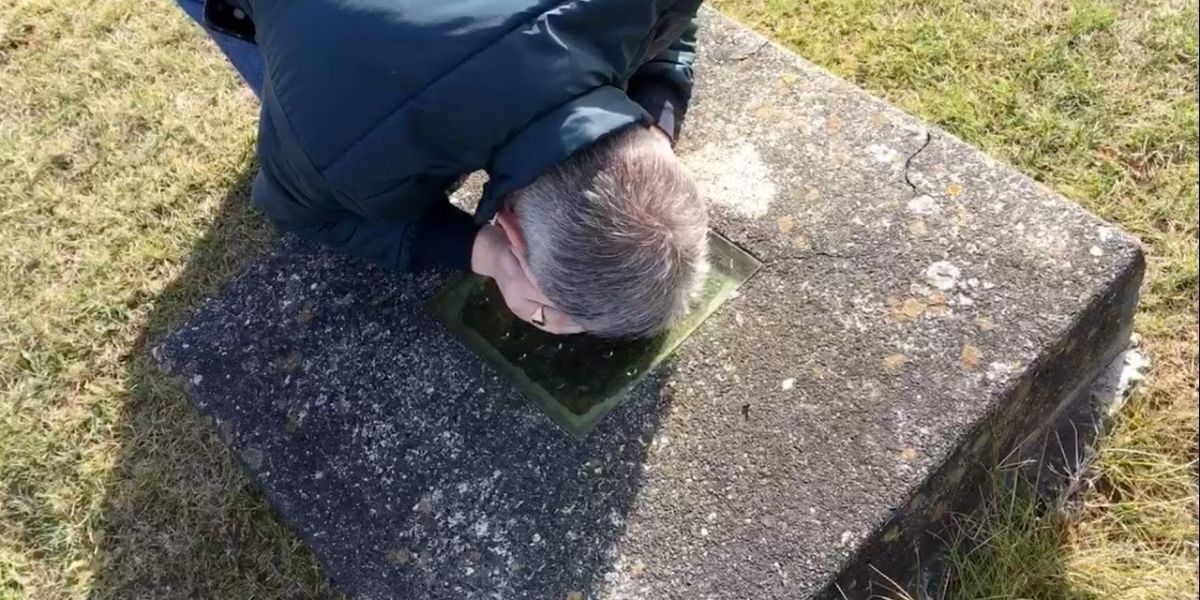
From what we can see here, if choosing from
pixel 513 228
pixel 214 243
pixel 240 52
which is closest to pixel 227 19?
pixel 240 52

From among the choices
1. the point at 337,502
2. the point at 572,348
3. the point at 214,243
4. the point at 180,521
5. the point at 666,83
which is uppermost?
the point at 666,83

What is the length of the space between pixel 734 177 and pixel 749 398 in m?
0.55

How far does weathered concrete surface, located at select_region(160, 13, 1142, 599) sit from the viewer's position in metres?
1.90

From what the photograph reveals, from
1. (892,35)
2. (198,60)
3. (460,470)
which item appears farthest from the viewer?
(198,60)

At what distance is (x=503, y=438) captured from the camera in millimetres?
2047

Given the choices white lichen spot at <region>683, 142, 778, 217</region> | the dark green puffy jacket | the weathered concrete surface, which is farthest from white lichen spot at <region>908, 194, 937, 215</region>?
the dark green puffy jacket

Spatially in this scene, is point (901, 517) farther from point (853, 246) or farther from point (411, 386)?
point (411, 386)

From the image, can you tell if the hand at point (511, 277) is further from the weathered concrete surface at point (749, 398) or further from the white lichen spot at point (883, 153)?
the white lichen spot at point (883, 153)

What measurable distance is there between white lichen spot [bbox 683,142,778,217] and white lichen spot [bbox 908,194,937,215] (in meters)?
0.30

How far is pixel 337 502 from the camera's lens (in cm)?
205

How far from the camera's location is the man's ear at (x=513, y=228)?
167 cm

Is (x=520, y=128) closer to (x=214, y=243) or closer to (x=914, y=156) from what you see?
(x=914, y=156)

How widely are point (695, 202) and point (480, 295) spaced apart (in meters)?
0.77

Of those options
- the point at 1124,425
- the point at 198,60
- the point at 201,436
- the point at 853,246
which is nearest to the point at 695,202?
the point at 853,246
